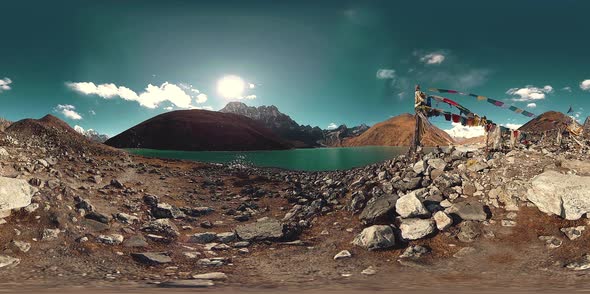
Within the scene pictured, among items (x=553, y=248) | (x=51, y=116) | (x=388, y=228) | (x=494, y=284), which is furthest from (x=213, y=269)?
(x=51, y=116)

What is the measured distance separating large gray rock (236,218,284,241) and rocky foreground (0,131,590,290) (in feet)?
0.15

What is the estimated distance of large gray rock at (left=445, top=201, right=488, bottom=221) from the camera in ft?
39.6

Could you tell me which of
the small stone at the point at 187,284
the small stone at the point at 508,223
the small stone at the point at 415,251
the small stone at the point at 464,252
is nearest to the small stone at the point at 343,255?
the small stone at the point at 415,251

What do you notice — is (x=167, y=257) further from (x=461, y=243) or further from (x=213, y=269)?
(x=461, y=243)

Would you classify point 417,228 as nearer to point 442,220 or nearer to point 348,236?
point 442,220

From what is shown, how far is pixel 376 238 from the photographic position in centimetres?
1134

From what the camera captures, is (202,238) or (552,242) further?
(202,238)

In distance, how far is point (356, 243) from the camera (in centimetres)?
1174

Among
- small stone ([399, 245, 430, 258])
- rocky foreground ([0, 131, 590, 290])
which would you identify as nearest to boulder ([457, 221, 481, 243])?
rocky foreground ([0, 131, 590, 290])

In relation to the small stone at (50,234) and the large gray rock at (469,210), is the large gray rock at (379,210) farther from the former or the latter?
the small stone at (50,234)

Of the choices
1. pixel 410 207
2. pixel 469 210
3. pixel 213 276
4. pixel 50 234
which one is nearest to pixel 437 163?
pixel 469 210

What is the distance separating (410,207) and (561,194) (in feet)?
16.6

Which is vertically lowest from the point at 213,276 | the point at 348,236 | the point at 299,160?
the point at 213,276

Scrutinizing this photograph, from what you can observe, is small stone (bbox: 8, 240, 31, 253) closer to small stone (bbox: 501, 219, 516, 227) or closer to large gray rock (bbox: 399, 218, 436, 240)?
large gray rock (bbox: 399, 218, 436, 240)
